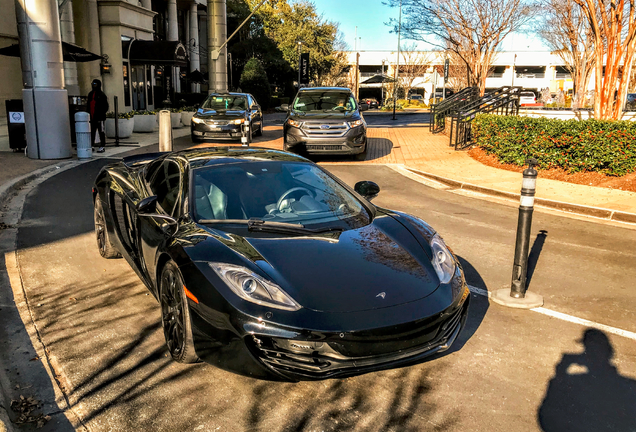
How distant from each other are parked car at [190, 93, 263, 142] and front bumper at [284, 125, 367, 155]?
2.83m

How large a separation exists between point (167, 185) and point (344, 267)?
186 cm

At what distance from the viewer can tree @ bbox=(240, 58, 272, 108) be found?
4297 centimetres

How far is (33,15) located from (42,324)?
11.5 meters

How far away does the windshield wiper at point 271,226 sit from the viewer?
4.35 m

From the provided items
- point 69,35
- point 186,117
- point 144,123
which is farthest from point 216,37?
point 144,123

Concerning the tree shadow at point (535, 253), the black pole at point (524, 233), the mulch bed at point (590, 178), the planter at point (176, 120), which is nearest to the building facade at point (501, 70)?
the planter at point (176, 120)

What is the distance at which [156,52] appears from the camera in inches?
1086

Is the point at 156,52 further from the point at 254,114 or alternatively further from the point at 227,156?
the point at 227,156

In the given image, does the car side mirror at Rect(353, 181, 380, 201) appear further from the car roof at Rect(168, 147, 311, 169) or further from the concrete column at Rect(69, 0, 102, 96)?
the concrete column at Rect(69, 0, 102, 96)

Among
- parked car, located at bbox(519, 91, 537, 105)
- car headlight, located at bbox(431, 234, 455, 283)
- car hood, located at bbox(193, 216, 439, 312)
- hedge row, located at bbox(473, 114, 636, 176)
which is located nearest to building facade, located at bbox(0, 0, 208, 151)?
hedge row, located at bbox(473, 114, 636, 176)

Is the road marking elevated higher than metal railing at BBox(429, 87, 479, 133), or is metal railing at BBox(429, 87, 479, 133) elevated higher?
metal railing at BBox(429, 87, 479, 133)

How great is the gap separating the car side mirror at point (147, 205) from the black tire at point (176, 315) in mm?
Answer: 567

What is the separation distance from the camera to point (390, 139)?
2222 cm

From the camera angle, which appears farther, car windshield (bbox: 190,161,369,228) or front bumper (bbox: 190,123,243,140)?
front bumper (bbox: 190,123,243,140)
